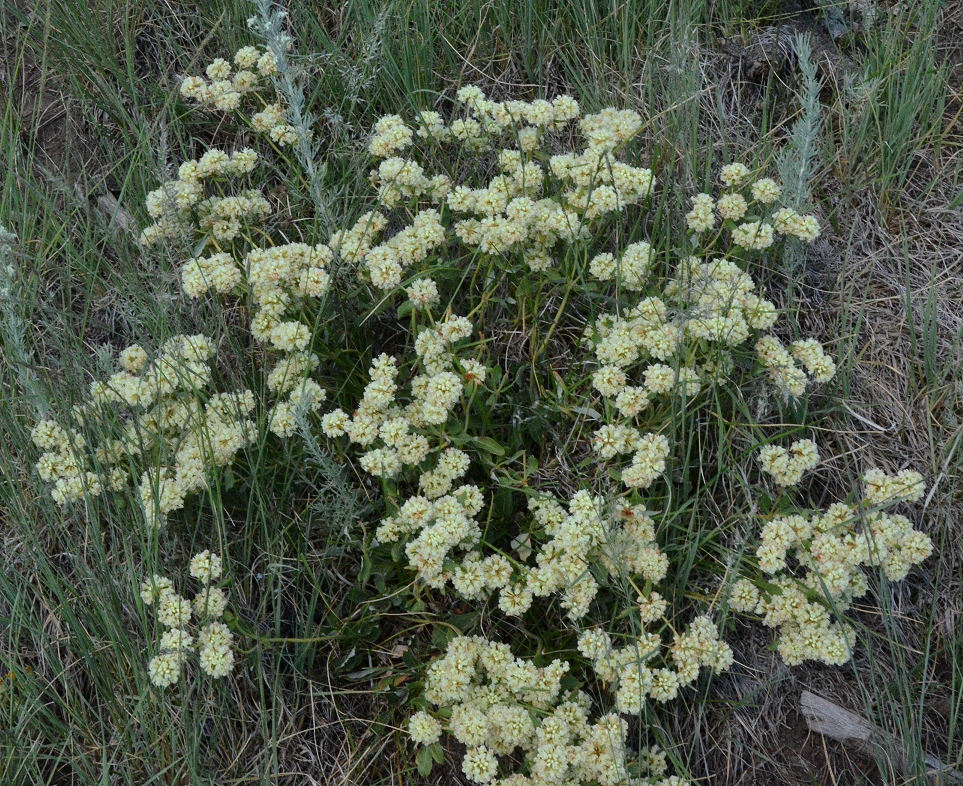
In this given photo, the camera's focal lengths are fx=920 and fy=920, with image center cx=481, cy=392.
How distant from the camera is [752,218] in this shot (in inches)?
104

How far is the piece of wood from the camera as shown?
2.19 meters

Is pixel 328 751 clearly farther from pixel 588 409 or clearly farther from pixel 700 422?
pixel 700 422

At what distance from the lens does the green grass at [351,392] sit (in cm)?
226

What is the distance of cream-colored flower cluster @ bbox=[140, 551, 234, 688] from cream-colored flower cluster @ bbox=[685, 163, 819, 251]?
1.61 m

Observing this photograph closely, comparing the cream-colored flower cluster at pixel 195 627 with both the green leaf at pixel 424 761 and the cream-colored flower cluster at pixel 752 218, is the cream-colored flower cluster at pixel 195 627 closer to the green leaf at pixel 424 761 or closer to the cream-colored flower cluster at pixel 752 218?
the green leaf at pixel 424 761

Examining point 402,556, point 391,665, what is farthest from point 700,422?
point 391,665

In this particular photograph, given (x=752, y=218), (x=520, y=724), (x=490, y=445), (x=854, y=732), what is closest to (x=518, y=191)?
(x=752, y=218)

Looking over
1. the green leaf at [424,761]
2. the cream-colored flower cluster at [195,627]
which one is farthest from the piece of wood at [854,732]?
the cream-colored flower cluster at [195,627]

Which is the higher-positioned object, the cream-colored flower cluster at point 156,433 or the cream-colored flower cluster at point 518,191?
the cream-colored flower cluster at point 518,191

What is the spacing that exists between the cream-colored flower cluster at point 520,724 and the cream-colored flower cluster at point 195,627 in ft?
1.58

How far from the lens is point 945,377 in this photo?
2.65 meters

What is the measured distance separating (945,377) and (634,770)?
145cm

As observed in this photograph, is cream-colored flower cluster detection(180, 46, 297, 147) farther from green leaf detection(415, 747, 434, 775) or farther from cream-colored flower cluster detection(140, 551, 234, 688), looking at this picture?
green leaf detection(415, 747, 434, 775)

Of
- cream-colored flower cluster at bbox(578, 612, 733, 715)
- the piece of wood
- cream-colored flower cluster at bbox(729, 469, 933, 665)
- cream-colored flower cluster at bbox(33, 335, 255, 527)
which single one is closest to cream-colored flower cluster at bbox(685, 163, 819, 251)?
cream-colored flower cluster at bbox(729, 469, 933, 665)
